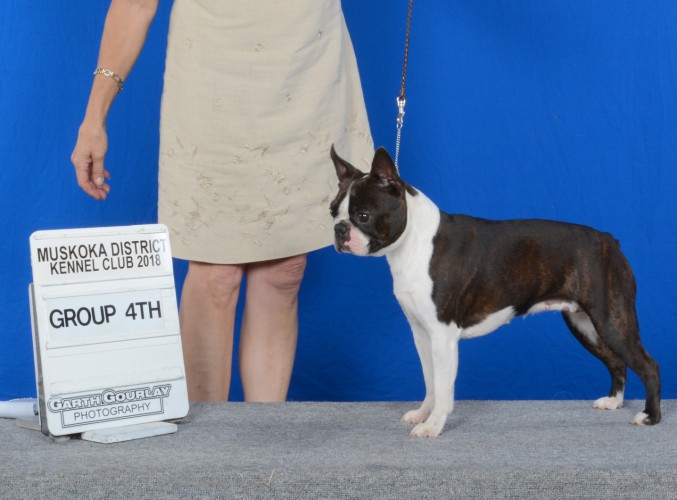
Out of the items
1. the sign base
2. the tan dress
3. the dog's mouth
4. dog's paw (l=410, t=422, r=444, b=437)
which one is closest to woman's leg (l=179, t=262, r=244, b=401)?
the tan dress

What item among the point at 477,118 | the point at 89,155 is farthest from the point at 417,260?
the point at 477,118

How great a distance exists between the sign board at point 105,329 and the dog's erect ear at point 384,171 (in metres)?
0.46

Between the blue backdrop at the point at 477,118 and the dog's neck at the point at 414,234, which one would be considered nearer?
the dog's neck at the point at 414,234

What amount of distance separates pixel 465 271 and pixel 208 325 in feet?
2.27

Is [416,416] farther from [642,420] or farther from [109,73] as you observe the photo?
[109,73]

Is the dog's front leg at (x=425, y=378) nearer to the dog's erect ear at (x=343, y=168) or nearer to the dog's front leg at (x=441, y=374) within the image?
the dog's front leg at (x=441, y=374)

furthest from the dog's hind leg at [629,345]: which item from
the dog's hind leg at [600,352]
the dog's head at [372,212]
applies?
the dog's head at [372,212]

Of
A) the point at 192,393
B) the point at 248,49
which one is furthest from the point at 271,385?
the point at 248,49

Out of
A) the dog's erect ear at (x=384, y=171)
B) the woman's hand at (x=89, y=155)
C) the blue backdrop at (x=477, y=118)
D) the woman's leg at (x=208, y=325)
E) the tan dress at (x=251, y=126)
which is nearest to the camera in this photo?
the dog's erect ear at (x=384, y=171)

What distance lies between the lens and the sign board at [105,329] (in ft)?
5.30

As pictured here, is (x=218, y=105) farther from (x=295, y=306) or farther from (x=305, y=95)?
(x=295, y=306)

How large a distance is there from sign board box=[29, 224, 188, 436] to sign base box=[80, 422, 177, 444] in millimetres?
A: 17

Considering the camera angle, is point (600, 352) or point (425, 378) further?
point (600, 352)

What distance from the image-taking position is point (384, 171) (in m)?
1.62
